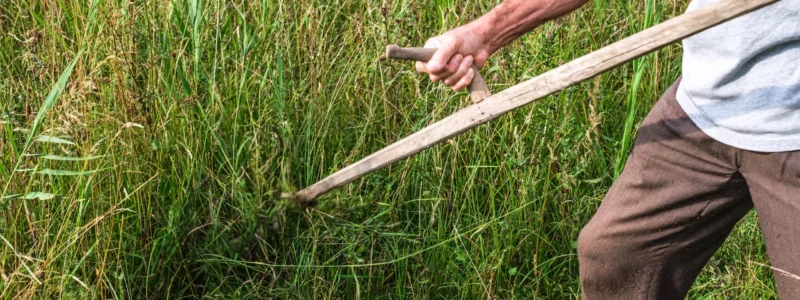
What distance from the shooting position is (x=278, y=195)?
9.41 ft

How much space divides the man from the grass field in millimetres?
663

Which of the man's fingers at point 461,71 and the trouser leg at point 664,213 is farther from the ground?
the man's fingers at point 461,71

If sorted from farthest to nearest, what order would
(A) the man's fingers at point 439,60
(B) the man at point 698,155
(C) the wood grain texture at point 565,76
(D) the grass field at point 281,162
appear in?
1. (D) the grass field at point 281,162
2. (A) the man's fingers at point 439,60
3. (B) the man at point 698,155
4. (C) the wood grain texture at point 565,76

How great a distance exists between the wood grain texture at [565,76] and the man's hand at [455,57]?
0.12m

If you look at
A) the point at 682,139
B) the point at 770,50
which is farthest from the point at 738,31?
the point at 682,139

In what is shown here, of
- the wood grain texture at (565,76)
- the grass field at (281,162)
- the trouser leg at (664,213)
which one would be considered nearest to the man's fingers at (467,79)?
the wood grain texture at (565,76)

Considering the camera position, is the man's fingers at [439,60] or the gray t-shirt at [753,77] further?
the man's fingers at [439,60]

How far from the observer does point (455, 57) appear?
214cm

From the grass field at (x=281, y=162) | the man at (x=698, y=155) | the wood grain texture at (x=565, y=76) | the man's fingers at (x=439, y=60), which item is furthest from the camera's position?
the grass field at (x=281, y=162)

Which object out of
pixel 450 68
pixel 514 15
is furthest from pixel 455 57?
pixel 514 15

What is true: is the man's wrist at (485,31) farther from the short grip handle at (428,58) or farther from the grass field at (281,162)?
the grass field at (281,162)

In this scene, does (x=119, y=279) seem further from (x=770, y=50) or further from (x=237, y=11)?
(x=770, y=50)

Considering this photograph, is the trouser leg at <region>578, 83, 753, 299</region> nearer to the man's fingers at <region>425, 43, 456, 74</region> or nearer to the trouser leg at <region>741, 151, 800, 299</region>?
the trouser leg at <region>741, 151, 800, 299</region>

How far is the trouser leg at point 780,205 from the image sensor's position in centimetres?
194
